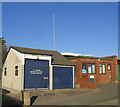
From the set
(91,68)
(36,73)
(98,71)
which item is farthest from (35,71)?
(98,71)

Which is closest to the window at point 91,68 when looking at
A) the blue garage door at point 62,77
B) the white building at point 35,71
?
the white building at point 35,71

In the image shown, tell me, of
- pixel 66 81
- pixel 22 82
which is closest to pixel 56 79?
pixel 66 81

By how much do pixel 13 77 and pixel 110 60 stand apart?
17316mm

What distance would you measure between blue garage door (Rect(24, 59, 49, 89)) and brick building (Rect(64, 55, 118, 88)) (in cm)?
496

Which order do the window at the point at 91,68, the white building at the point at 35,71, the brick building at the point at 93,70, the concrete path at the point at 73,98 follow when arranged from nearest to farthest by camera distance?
the concrete path at the point at 73,98, the white building at the point at 35,71, the brick building at the point at 93,70, the window at the point at 91,68

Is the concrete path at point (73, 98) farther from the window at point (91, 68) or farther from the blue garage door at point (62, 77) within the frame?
the window at point (91, 68)

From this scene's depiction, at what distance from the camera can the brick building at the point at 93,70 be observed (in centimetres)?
2002

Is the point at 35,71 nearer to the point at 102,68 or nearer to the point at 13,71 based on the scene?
the point at 13,71

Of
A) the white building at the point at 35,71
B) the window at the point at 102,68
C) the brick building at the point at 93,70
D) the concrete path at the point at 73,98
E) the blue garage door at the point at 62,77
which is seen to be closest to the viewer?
the concrete path at the point at 73,98

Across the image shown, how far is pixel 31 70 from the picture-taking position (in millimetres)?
17312

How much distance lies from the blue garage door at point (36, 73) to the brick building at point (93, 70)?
4.96 meters

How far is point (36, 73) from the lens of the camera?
1764cm

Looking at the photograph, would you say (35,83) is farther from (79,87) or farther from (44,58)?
(79,87)

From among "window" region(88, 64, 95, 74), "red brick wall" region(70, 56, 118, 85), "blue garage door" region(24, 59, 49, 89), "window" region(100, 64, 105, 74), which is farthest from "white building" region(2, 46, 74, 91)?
"window" region(100, 64, 105, 74)
